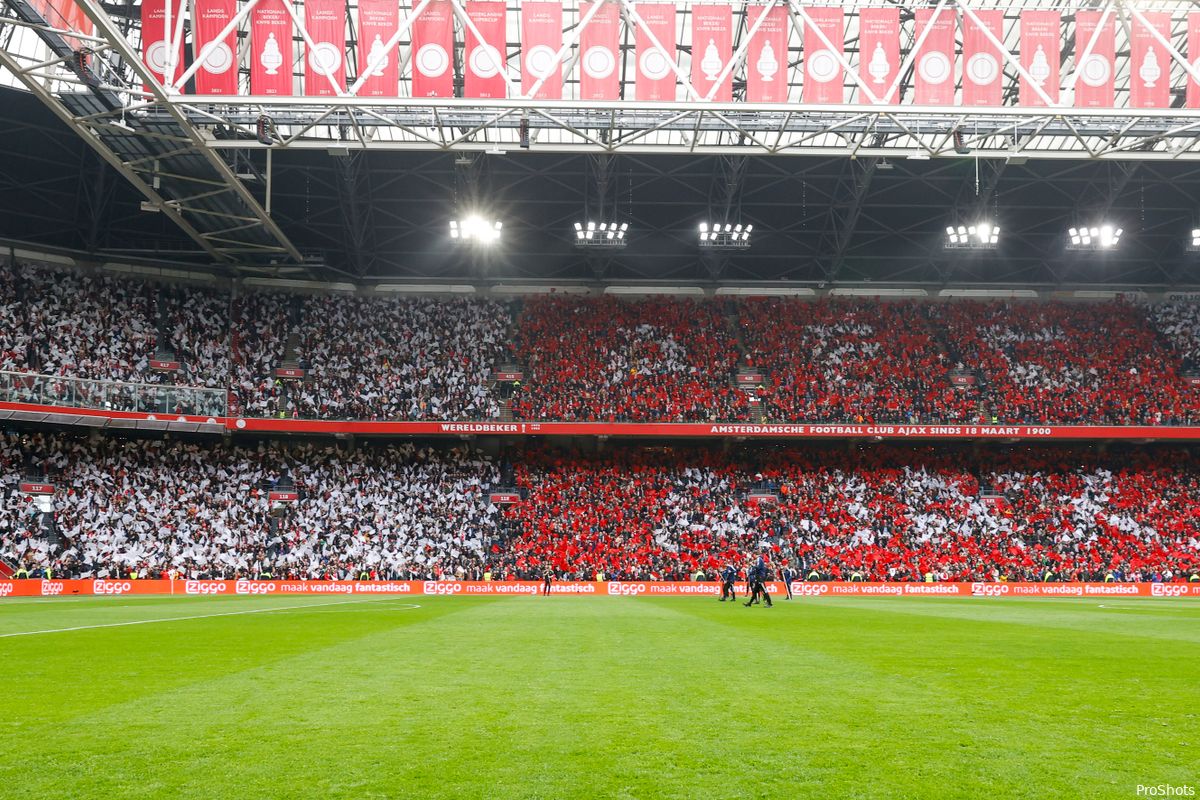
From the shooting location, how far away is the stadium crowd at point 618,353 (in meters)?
46.0

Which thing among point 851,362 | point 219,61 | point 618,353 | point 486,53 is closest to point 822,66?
point 486,53

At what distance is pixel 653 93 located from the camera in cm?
2722

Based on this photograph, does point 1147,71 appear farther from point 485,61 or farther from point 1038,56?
point 485,61

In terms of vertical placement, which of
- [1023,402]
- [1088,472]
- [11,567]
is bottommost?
[11,567]

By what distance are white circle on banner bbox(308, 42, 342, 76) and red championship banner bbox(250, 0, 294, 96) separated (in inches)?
32.7

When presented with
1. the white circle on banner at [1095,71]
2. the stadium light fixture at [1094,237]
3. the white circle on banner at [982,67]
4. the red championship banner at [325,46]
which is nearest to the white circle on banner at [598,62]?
the red championship banner at [325,46]

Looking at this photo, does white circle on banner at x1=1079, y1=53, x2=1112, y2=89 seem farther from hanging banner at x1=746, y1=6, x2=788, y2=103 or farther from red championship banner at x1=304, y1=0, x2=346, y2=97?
red championship banner at x1=304, y1=0, x2=346, y2=97

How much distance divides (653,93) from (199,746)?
24.5m

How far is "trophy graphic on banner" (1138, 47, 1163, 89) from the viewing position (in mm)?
27250

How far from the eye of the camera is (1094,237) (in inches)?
1788

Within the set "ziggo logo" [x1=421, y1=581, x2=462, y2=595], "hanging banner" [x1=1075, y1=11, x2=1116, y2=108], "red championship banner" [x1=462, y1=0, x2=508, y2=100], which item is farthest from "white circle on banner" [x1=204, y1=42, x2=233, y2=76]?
"hanging banner" [x1=1075, y1=11, x2=1116, y2=108]

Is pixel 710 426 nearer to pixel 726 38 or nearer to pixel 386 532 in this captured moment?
pixel 386 532

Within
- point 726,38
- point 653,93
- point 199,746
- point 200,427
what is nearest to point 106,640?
point 199,746

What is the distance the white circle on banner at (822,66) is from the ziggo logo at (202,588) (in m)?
30.5
